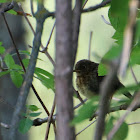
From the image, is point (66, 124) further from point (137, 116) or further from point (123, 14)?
point (137, 116)

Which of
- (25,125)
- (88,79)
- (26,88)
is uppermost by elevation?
(26,88)

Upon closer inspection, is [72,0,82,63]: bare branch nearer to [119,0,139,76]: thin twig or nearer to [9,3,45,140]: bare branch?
[9,3,45,140]: bare branch

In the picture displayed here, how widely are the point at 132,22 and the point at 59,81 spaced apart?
11 cm

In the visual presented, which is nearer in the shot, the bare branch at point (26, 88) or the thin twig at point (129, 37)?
the thin twig at point (129, 37)

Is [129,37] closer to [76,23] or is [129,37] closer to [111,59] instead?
[111,59]

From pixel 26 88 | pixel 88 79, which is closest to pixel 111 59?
pixel 26 88

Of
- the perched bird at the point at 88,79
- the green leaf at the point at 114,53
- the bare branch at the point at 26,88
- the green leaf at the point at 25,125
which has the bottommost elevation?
the perched bird at the point at 88,79

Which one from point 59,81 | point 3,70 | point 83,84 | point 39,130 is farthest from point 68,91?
point 39,130

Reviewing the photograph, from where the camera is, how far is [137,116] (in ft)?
13.8

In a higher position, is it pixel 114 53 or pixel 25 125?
pixel 114 53

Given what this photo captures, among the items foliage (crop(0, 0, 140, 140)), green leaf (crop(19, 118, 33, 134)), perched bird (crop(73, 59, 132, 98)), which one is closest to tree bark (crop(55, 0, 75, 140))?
foliage (crop(0, 0, 140, 140))

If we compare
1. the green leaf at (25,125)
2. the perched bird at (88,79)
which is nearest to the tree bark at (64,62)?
the green leaf at (25,125)

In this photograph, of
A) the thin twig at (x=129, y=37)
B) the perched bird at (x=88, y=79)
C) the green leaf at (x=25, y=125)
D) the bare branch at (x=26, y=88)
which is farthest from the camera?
the perched bird at (x=88, y=79)

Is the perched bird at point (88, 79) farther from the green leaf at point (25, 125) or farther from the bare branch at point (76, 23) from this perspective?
the bare branch at point (76, 23)
